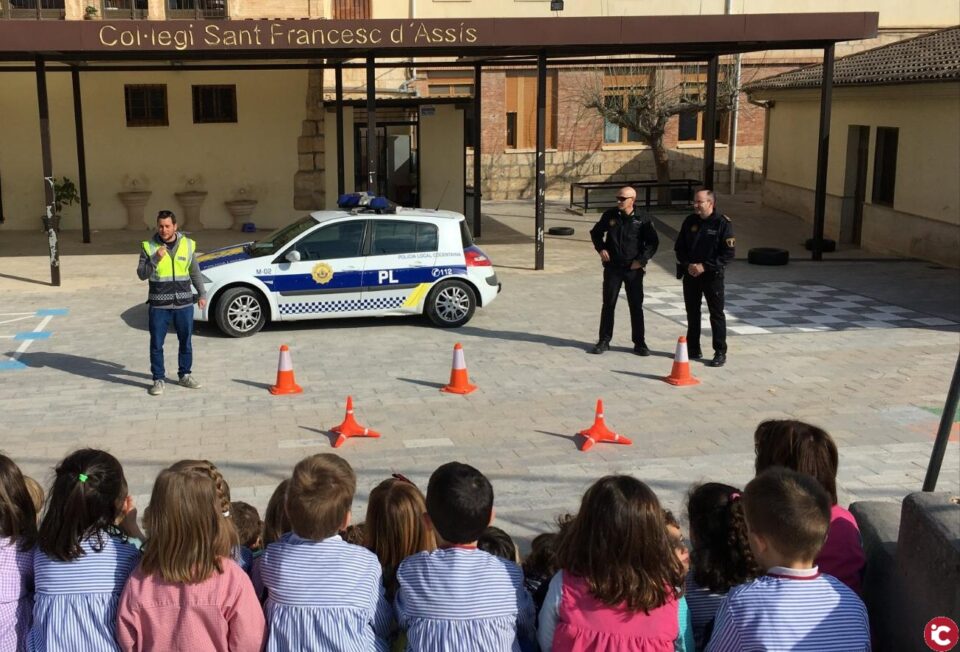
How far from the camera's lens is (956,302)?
14805mm

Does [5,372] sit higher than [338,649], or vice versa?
[338,649]

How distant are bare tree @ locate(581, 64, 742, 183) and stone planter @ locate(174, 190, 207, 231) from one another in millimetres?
11358

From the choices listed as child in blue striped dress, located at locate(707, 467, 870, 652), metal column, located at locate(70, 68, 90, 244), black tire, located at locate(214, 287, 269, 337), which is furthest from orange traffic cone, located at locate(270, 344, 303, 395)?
metal column, located at locate(70, 68, 90, 244)

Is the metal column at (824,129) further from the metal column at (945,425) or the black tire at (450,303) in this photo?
the metal column at (945,425)

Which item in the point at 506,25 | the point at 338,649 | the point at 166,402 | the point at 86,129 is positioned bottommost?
the point at 166,402

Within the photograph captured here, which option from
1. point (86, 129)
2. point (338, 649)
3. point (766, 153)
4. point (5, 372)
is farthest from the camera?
point (766, 153)

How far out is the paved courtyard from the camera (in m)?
8.11

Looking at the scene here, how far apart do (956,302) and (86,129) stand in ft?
59.2

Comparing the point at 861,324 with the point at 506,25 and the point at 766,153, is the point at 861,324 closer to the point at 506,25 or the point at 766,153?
the point at 506,25

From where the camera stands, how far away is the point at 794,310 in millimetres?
14211

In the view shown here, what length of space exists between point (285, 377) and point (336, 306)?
8.83 ft

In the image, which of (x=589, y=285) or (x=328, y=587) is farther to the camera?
(x=589, y=285)

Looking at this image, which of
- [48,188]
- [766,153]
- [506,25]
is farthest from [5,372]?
[766,153]

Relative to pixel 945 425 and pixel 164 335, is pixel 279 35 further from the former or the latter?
pixel 945 425
